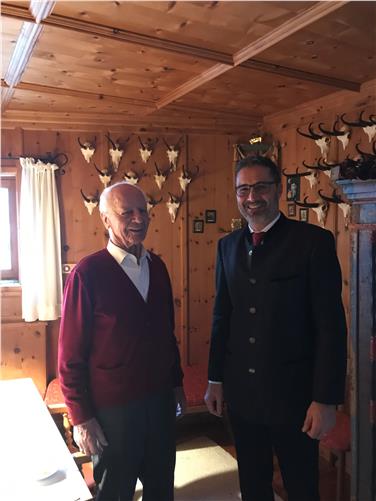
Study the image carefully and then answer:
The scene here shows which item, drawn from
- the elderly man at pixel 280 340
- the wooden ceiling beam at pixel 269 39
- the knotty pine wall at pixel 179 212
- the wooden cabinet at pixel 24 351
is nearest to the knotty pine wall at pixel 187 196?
the knotty pine wall at pixel 179 212

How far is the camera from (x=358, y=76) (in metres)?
2.77

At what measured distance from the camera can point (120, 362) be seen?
1792 millimetres

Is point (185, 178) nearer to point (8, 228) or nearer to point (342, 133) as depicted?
point (342, 133)

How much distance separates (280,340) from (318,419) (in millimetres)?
293

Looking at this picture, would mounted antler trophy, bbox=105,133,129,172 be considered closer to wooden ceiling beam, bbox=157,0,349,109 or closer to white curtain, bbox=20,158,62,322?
white curtain, bbox=20,158,62,322

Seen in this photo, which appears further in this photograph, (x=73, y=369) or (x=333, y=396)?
(x=73, y=369)

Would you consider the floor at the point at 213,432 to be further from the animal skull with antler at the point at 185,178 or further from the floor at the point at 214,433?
the animal skull with antler at the point at 185,178

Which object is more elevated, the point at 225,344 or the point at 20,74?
the point at 20,74

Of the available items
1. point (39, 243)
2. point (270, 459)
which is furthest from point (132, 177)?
point (270, 459)

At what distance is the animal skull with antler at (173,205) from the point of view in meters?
4.02

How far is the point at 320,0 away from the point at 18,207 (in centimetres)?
277


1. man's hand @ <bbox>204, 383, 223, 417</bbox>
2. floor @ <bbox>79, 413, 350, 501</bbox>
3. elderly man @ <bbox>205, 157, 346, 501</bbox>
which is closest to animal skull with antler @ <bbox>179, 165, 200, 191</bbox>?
floor @ <bbox>79, 413, 350, 501</bbox>

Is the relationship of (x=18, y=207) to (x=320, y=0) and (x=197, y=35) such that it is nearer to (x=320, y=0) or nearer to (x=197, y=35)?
(x=197, y=35)

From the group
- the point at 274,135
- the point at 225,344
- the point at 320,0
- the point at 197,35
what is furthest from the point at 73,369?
the point at 274,135
